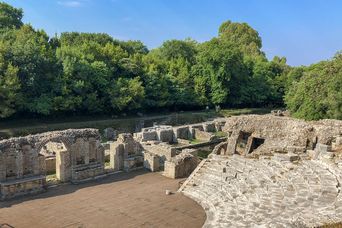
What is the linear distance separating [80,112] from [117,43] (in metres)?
22.2

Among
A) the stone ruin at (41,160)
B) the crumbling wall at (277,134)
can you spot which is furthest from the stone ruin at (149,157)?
the crumbling wall at (277,134)

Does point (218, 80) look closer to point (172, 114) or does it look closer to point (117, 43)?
point (172, 114)

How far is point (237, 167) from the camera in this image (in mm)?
25031

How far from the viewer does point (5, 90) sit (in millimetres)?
38531

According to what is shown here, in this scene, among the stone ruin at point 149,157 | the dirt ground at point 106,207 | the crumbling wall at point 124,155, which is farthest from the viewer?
the crumbling wall at point 124,155

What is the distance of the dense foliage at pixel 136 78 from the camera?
41.9 meters

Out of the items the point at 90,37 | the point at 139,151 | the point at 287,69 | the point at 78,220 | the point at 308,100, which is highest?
the point at 90,37

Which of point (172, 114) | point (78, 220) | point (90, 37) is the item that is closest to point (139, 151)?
point (78, 220)

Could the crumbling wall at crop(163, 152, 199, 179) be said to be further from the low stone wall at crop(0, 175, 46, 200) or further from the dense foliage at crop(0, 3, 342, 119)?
the dense foliage at crop(0, 3, 342, 119)

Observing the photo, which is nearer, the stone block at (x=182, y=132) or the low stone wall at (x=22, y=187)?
the low stone wall at (x=22, y=187)

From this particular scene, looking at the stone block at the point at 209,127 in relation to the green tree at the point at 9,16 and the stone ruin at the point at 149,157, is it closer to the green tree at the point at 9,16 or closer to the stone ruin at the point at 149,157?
the stone ruin at the point at 149,157

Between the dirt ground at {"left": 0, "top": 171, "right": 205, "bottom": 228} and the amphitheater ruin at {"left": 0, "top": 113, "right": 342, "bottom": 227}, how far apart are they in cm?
96

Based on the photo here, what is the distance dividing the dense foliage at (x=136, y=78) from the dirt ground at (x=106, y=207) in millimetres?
18416

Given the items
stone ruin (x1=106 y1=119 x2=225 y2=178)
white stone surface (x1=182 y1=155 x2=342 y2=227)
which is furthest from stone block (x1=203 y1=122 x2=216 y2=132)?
white stone surface (x1=182 y1=155 x2=342 y2=227)
